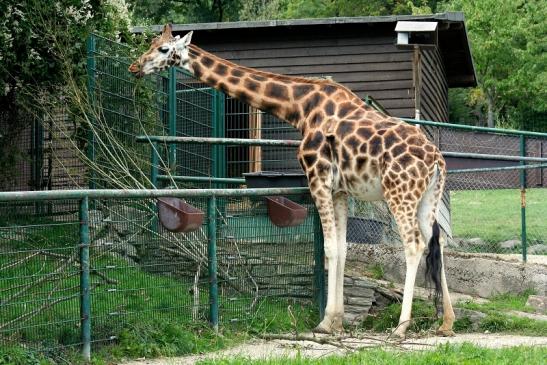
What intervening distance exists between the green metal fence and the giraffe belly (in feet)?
1.58

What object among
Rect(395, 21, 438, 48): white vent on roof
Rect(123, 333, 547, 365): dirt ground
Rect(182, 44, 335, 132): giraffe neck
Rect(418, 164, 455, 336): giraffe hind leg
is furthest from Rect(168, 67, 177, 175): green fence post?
Rect(395, 21, 438, 48): white vent on roof

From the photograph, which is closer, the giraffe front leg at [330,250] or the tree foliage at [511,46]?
the giraffe front leg at [330,250]

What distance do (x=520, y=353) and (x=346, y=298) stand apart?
351 cm

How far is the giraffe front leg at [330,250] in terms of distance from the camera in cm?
994

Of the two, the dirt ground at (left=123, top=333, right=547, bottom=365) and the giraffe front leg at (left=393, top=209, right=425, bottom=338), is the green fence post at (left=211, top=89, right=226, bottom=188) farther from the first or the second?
the dirt ground at (left=123, top=333, right=547, bottom=365)

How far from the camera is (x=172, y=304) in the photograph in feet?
28.6

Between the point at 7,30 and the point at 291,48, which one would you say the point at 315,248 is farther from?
the point at 291,48

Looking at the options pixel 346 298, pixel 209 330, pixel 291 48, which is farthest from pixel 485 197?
pixel 209 330

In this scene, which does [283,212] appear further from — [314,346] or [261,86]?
[261,86]

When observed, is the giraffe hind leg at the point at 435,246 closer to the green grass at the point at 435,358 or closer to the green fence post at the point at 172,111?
the green grass at the point at 435,358

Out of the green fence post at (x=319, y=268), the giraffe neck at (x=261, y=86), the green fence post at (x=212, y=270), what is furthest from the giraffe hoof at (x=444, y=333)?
the giraffe neck at (x=261, y=86)

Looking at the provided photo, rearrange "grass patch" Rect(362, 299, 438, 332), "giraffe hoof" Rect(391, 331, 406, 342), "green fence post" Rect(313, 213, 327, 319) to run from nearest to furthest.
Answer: "giraffe hoof" Rect(391, 331, 406, 342), "green fence post" Rect(313, 213, 327, 319), "grass patch" Rect(362, 299, 438, 332)

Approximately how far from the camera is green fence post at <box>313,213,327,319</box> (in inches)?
406

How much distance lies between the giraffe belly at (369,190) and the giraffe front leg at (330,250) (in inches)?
11.5
